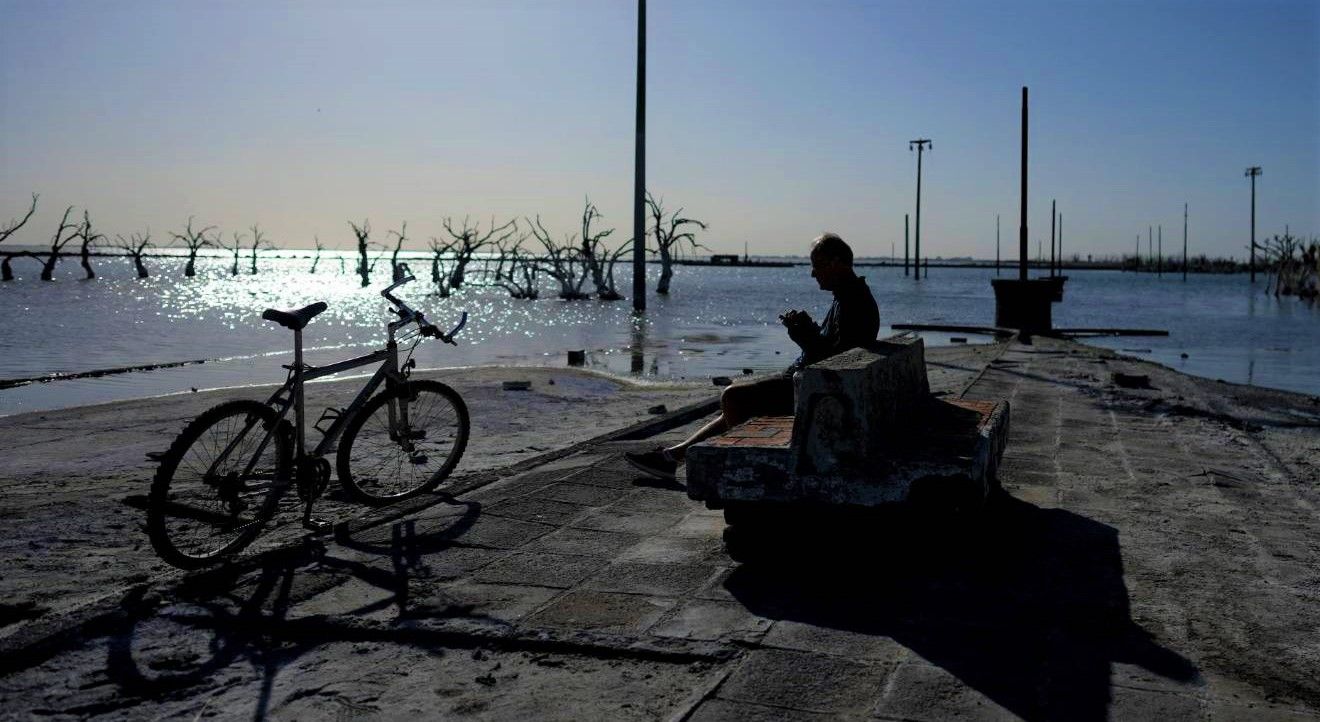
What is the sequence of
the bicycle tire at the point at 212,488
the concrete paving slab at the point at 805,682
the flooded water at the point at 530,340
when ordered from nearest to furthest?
the concrete paving slab at the point at 805,682 < the bicycle tire at the point at 212,488 < the flooded water at the point at 530,340

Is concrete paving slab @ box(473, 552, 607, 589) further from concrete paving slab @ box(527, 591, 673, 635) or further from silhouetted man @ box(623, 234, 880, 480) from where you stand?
silhouetted man @ box(623, 234, 880, 480)

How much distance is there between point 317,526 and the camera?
4.99 m

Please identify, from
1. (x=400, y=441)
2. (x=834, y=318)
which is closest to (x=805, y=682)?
(x=834, y=318)

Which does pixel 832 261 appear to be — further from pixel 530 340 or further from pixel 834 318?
pixel 530 340

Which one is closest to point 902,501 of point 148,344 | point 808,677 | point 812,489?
point 812,489

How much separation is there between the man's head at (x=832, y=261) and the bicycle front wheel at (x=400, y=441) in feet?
6.73

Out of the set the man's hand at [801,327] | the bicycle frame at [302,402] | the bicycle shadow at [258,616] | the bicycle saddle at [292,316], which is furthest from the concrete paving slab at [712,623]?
the bicycle saddle at [292,316]

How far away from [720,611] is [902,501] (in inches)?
33.3

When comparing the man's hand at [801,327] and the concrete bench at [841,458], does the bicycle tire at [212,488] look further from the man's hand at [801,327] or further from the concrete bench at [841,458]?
the man's hand at [801,327]

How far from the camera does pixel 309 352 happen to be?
26594 millimetres

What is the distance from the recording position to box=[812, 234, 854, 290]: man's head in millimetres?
5020

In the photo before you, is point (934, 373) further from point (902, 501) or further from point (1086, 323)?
point (1086, 323)

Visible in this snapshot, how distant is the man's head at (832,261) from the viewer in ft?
16.5

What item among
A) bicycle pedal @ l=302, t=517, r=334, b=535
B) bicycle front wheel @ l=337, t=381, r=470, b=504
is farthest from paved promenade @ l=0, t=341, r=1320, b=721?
bicycle front wheel @ l=337, t=381, r=470, b=504
